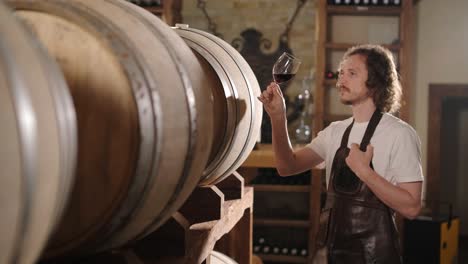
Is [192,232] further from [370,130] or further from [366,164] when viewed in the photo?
[370,130]

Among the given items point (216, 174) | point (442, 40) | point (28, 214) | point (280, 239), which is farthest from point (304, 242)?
point (28, 214)

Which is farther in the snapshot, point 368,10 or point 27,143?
point 368,10

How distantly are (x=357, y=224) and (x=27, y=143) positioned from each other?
6.27 ft

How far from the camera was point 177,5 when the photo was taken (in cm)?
655

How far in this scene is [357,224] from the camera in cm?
233

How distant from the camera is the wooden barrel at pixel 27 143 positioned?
579 millimetres

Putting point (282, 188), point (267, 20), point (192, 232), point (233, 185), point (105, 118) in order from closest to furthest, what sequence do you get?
1. point (105, 118)
2. point (192, 232)
3. point (233, 185)
4. point (282, 188)
5. point (267, 20)

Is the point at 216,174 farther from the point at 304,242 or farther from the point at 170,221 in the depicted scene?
the point at 304,242

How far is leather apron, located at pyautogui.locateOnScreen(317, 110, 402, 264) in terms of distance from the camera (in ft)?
7.59

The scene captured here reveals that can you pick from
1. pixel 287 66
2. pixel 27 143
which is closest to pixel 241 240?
pixel 287 66

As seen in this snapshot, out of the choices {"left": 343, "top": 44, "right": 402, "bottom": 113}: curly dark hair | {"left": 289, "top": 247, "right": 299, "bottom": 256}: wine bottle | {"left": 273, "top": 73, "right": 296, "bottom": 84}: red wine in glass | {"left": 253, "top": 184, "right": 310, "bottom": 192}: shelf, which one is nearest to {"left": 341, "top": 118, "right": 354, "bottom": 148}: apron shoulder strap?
{"left": 343, "top": 44, "right": 402, "bottom": 113}: curly dark hair

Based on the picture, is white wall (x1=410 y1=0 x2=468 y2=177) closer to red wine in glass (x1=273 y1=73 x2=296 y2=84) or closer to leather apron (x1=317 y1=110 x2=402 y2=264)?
leather apron (x1=317 y1=110 x2=402 y2=264)

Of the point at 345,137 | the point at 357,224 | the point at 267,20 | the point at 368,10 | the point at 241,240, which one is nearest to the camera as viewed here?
the point at 241,240

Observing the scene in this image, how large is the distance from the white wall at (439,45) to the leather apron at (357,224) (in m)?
4.35
